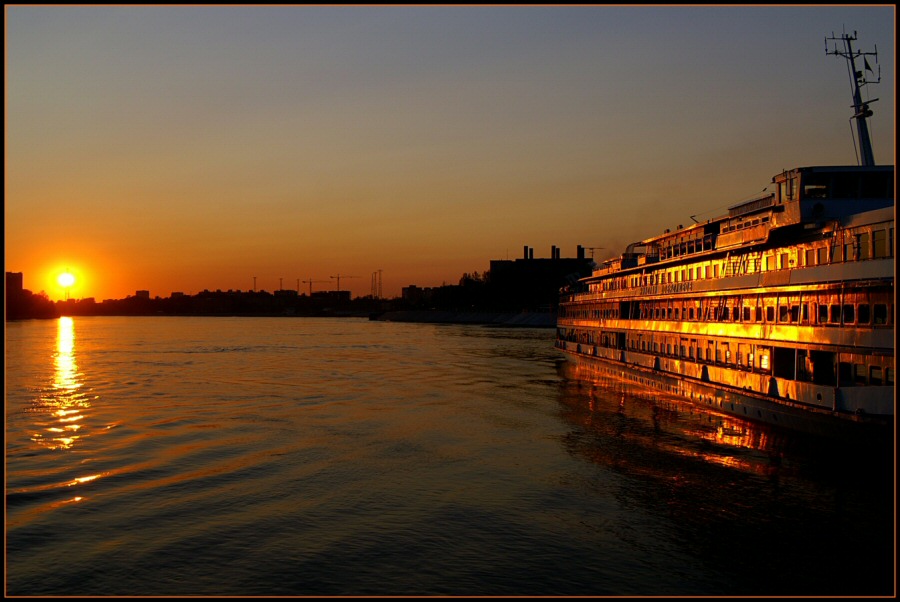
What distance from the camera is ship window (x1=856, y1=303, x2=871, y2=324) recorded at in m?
28.8

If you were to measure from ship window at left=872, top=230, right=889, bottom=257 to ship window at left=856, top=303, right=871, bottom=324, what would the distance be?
2229 mm

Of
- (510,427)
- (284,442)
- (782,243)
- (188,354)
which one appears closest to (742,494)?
(782,243)

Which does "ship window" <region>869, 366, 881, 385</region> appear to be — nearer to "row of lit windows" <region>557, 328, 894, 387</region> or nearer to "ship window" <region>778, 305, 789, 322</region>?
"row of lit windows" <region>557, 328, 894, 387</region>

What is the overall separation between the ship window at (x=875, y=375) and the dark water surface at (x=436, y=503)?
274cm

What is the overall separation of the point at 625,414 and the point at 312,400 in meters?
23.2

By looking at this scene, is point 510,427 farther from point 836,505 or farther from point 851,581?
point 851,581

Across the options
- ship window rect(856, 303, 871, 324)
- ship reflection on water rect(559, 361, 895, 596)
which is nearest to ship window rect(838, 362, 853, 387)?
ship window rect(856, 303, 871, 324)

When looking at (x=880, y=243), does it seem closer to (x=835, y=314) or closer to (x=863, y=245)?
(x=863, y=245)

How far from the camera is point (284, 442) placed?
37.8 meters

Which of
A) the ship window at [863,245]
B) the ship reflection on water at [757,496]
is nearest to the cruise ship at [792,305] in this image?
the ship window at [863,245]

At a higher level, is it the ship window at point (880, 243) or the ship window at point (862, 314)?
the ship window at point (880, 243)

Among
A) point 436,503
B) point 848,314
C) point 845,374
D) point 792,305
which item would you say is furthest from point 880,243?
point 436,503

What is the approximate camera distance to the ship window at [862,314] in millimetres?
28750

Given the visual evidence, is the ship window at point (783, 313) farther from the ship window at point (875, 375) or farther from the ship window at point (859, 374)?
the ship window at point (875, 375)
